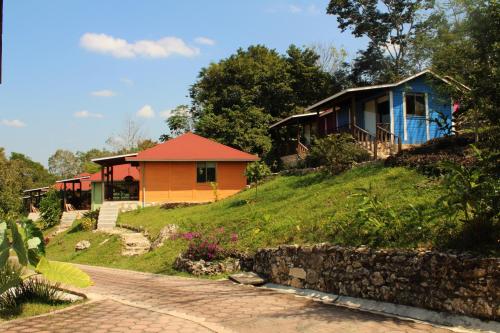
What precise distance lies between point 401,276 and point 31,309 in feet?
18.9

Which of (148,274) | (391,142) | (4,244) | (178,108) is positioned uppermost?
(178,108)

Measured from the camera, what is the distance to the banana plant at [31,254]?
743 cm

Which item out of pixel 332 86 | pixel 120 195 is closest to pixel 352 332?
pixel 120 195

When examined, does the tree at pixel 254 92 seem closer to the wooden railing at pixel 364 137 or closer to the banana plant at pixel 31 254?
the wooden railing at pixel 364 137

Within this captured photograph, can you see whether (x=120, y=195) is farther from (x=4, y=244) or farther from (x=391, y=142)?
(x=4, y=244)

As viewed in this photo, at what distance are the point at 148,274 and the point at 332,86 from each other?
107 feet

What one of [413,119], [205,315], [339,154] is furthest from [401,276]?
[413,119]

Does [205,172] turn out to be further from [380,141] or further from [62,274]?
[62,274]

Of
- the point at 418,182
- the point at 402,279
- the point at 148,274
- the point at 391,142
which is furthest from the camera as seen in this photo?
the point at 391,142

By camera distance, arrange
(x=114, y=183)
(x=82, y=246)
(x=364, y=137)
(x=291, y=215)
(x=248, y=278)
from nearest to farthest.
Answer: (x=248, y=278) → (x=291, y=215) → (x=82, y=246) → (x=364, y=137) → (x=114, y=183)

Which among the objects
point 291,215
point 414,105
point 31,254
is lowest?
point 31,254

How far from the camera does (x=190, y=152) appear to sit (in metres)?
29.5

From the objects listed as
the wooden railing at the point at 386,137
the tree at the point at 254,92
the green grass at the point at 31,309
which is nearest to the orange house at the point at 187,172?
the tree at the point at 254,92

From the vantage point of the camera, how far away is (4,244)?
7512 mm
